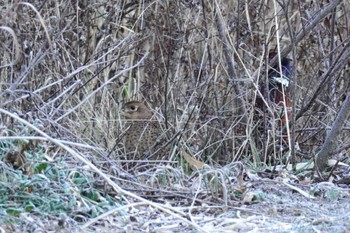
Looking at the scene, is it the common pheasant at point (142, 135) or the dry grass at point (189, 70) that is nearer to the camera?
the dry grass at point (189, 70)

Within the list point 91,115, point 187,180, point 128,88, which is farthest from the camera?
point 128,88

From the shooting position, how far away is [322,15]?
216 inches

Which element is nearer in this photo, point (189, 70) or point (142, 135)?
point (142, 135)

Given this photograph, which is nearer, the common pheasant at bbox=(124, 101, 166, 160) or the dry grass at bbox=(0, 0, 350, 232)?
the dry grass at bbox=(0, 0, 350, 232)

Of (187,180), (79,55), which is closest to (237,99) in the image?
(79,55)

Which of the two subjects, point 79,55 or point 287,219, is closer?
point 287,219

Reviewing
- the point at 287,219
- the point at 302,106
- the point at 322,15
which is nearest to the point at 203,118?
the point at 302,106

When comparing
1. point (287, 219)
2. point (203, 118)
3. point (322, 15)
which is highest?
point (322, 15)

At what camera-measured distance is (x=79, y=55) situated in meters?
5.67

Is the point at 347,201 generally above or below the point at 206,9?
below

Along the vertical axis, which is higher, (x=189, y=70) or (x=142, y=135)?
(x=189, y=70)

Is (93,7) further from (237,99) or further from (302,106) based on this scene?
(302,106)

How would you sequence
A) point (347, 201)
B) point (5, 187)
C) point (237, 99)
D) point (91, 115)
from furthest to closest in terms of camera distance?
1. point (237, 99)
2. point (91, 115)
3. point (347, 201)
4. point (5, 187)

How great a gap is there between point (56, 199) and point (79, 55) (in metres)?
2.63
